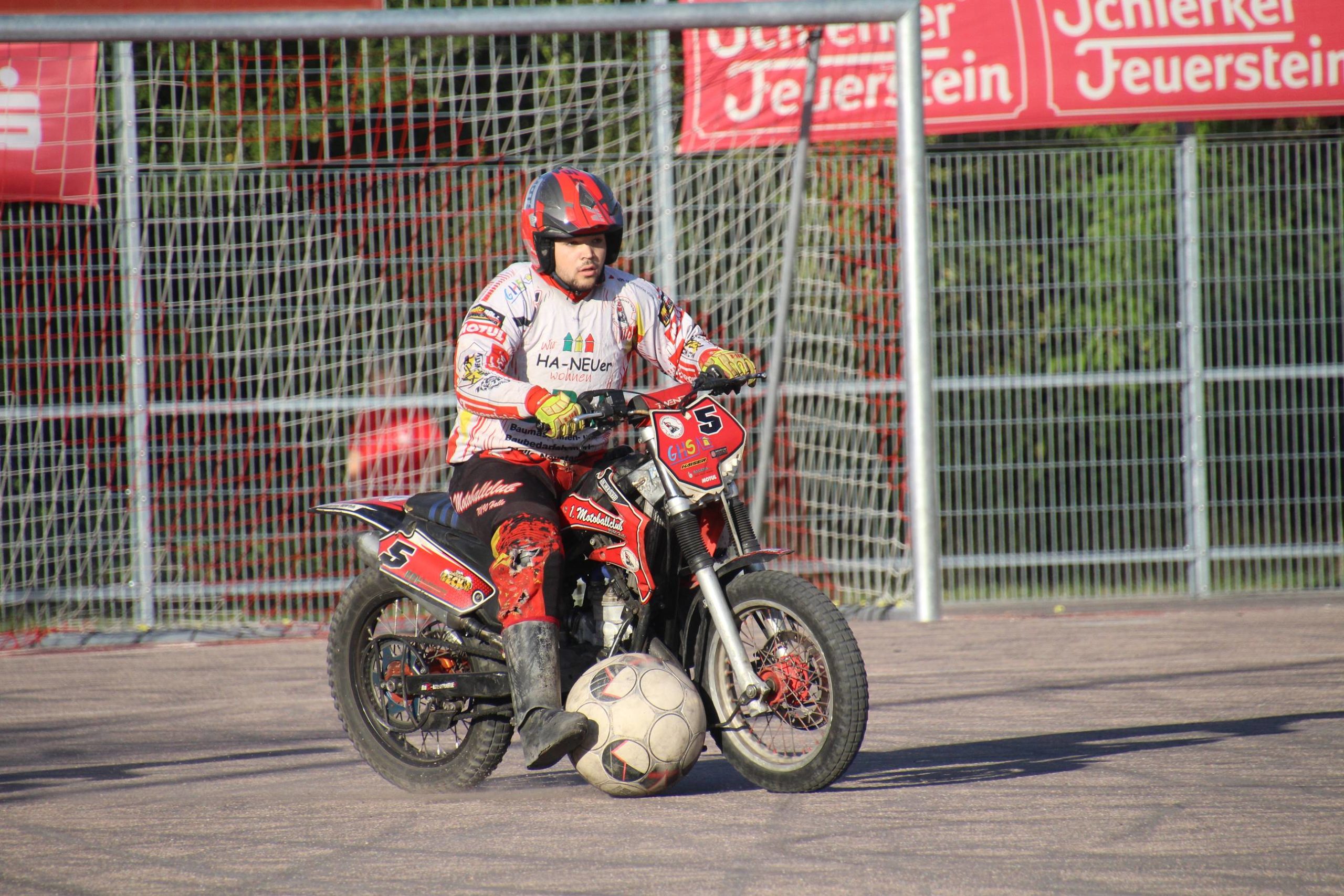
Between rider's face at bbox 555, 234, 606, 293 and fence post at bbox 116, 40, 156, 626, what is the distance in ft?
19.3

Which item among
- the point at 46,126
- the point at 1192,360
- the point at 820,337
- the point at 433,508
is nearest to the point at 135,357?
the point at 46,126

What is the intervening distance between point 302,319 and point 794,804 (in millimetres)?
6931

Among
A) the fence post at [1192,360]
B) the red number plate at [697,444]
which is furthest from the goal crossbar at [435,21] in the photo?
the red number plate at [697,444]

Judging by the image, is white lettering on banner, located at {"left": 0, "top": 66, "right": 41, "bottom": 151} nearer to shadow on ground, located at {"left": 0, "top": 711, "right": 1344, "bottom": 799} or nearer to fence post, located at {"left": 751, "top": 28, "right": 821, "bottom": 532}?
fence post, located at {"left": 751, "top": 28, "right": 821, "bottom": 532}

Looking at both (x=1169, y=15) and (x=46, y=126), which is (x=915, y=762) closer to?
(x=1169, y=15)

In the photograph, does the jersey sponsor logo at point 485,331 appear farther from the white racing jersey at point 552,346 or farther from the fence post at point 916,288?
the fence post at point 916,288

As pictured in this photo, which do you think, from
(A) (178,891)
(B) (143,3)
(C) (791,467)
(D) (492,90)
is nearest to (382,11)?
(D) (492,90)

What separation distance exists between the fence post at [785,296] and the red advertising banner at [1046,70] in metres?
0.29

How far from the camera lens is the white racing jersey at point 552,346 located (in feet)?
17.4

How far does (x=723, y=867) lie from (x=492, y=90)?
7.69m

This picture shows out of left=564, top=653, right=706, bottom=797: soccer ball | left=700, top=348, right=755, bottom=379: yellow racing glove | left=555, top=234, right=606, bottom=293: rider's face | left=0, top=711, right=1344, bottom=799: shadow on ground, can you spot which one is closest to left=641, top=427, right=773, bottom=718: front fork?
left=564, top=653, right=706, bottom=797: soccer ball

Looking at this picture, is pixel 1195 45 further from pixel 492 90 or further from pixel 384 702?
pixel 384 702

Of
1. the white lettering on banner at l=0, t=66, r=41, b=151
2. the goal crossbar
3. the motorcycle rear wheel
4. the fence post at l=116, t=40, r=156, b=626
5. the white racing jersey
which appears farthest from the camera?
the fence post at l=116, t=40, r=156, b=626

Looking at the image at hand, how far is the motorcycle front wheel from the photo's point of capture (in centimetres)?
468
